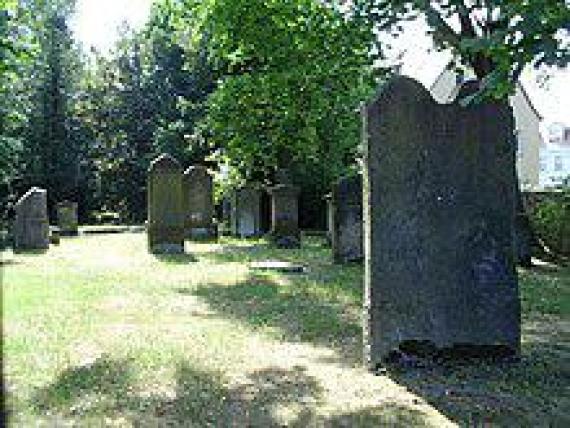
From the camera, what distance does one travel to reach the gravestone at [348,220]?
1502 cm

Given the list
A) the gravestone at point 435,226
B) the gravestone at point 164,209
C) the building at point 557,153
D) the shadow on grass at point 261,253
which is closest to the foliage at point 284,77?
the shadow on grass at point 261,253

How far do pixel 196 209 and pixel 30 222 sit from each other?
5084mm

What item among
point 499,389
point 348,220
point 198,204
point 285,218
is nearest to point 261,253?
point 285,218

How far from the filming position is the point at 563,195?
1831 cm

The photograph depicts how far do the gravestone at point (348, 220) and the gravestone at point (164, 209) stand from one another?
4.31m

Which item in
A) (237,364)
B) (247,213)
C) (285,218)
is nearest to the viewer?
(237,364)

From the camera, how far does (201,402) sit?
5828 mm

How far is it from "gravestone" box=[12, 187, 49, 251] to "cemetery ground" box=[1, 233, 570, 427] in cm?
657

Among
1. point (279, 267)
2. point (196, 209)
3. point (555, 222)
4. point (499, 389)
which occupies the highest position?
point (196, 209)

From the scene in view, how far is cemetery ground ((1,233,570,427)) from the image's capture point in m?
5.60

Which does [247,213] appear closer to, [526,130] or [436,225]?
[436,225]

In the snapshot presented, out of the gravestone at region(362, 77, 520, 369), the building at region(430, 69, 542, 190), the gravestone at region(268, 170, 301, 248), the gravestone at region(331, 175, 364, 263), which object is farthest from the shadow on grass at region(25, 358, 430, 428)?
the building at region(430, 69, 542, 190)

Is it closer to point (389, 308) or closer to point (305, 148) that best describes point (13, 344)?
point (389, 308)

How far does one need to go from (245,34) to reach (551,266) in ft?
32.8
